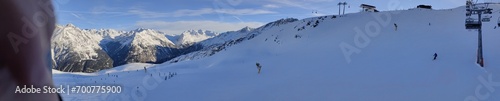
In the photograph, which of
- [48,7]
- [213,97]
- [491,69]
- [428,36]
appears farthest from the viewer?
[428,36]

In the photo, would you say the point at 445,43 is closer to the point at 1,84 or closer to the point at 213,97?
the point at 213,97

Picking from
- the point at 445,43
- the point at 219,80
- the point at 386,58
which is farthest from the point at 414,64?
the point at 219,80

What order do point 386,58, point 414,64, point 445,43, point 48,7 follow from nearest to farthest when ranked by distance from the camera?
point 48,7, point 414,64, point 386,58, point 445,43

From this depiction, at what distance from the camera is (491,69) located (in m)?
20.8

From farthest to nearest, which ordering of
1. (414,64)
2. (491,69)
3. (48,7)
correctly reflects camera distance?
(414,64) < (491,69) < (48,7)

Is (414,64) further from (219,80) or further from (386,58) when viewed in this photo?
(219,80)

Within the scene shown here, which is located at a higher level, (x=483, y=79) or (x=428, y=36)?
(x=428, y=36)

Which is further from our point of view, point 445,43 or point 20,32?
point 445,43

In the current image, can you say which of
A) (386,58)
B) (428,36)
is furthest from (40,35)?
(428,36)

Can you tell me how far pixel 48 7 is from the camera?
0.82 m

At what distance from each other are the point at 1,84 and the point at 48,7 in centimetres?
20

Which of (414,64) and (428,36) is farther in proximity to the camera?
(428,36)

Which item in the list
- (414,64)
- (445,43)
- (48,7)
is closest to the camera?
(48,7)

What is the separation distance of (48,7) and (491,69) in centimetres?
2419
